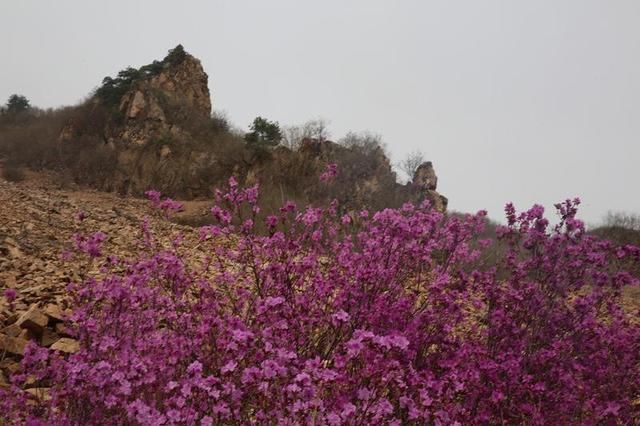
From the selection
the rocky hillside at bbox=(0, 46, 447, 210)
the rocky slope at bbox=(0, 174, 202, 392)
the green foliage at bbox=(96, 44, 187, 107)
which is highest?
the green foliage at bbox=(96, 44, 187, 107)

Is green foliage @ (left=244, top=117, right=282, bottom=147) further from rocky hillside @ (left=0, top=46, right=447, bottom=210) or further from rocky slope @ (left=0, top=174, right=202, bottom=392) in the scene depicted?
rocky slope @ (left=0, top=174, right=202, bottom=392)

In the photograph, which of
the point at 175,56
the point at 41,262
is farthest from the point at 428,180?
the point at 41,262

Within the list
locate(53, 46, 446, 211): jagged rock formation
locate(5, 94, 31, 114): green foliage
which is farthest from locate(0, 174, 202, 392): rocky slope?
locate(5, 94, 31, 114): green foliage

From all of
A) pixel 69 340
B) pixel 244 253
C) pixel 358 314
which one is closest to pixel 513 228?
pixel 358 314

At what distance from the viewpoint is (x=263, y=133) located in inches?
1141

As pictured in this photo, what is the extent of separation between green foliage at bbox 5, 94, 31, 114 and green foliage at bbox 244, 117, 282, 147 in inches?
997

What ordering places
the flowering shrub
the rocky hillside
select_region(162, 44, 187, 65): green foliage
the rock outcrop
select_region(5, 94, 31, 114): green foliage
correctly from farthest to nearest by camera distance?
select_region(5, 94, 31, 114): green foliage < select_region(162, 44, 187, 65): green foliage < the rock outcrop < the rocky hillside < the flowering shrub

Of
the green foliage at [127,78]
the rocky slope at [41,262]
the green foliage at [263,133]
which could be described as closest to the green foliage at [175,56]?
the green foliage at [127,78]

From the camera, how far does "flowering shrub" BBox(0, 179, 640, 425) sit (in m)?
2.68

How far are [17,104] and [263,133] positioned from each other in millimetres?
27576

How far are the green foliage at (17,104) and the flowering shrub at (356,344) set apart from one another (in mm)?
44826

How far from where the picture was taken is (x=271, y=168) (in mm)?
26719

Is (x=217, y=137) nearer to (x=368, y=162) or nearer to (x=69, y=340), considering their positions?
(x=368, y=162)

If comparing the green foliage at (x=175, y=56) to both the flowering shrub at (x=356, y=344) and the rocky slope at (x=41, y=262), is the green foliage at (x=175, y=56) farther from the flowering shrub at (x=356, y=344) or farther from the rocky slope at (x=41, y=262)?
the flowering shrub at (x=356, y=344)
